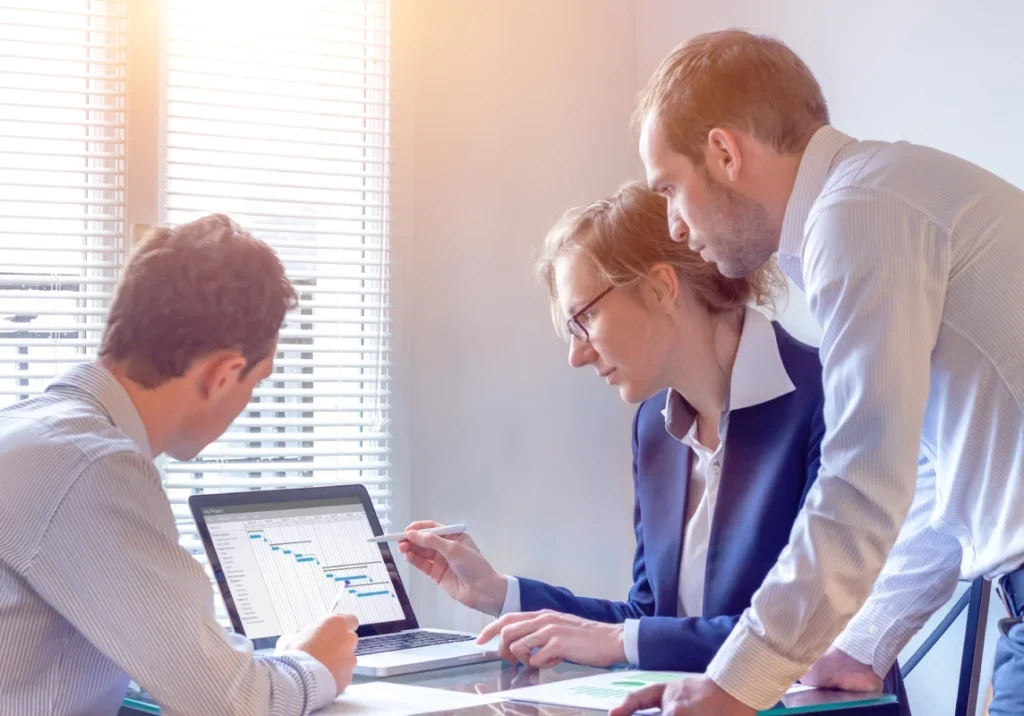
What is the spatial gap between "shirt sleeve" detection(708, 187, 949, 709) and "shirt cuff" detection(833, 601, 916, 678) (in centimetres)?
33

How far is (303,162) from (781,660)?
228cm

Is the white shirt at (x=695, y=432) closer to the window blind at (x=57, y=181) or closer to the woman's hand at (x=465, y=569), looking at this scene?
the woman's hand at (x=465, y=569)

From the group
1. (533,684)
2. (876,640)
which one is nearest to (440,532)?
(533,684)

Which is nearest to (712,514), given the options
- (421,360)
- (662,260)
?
(662,260)

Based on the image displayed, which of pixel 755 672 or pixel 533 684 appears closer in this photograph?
pixel 755 672

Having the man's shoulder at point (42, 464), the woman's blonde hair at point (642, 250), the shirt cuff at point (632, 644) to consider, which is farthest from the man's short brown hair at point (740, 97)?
the man's shoulder at point (42, 464)

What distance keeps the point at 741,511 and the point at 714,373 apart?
26 cm

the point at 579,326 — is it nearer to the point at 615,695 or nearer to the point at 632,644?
the point at 632,644

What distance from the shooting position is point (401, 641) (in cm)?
186

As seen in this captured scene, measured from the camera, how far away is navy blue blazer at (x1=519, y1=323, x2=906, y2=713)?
1838mm

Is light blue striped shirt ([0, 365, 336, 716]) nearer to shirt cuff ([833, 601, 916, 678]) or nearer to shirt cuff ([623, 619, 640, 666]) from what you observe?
shirt cuff ([623, 619, 640, 666])

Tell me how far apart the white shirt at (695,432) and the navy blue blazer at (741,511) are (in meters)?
0.02

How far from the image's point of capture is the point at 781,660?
1.22 metres

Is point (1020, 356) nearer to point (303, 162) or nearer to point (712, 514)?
point (712, 514)
